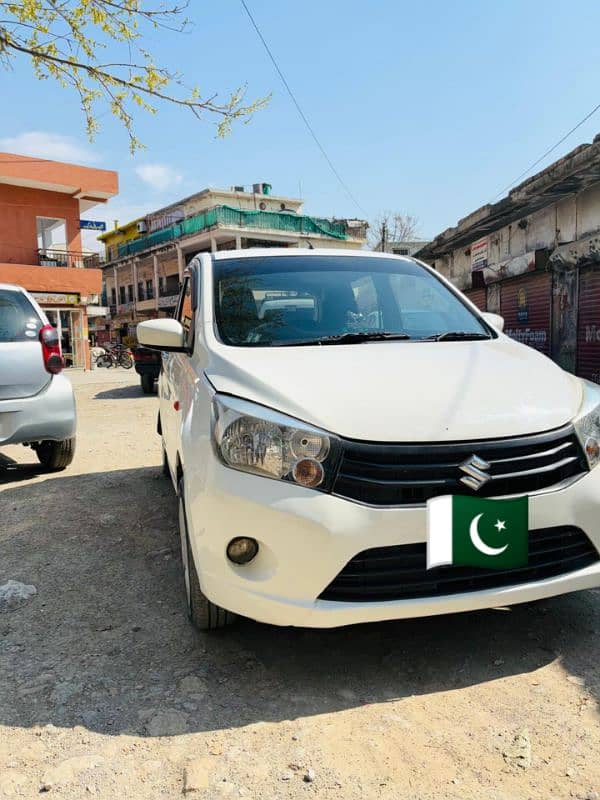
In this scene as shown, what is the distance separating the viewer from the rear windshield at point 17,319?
189 inches

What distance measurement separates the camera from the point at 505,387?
2.32m

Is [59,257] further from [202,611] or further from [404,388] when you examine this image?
[404,388]

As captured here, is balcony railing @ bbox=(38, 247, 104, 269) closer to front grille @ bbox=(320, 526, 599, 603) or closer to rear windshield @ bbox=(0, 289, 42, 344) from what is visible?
rear windshield @ bbox=(0, 289, 42, 344)

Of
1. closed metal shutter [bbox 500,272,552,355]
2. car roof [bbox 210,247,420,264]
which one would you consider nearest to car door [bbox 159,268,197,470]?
car roof [bbox 210,247,420,264]

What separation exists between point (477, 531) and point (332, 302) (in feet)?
5.04

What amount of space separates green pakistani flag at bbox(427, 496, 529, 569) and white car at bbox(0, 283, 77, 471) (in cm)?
379

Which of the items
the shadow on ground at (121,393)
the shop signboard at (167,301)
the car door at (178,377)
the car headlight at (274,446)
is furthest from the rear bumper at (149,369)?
the shop signboard at (167,301)

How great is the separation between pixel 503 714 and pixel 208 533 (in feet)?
3.79

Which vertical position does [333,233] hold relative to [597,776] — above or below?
above

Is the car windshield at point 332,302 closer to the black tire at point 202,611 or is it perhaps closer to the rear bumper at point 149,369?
the black tire at point 202,611

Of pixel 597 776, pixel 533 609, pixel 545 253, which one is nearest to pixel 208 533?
pixel 597 776

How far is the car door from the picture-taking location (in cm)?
300

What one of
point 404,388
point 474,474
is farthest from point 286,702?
point 404,388

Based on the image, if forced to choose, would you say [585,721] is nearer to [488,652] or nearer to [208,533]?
[488,652]
